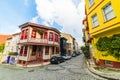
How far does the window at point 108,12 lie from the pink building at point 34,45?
14.3 meters

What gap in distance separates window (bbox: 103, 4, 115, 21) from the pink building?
46.9ft

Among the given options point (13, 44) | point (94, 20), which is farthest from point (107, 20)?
point (13, 44)

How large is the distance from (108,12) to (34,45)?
16.0 m

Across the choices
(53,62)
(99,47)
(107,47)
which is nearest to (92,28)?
(99,47)

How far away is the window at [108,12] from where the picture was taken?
9508mm

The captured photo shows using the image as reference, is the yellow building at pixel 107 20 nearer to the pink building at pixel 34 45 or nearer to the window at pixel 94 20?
the window at pixel 94 20

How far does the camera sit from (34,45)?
70.1ft

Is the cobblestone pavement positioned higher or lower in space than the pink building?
lower

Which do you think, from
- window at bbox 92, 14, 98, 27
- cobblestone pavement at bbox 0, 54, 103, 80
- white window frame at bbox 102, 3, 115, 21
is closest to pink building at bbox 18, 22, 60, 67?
cobblestone pavement at bbox 0, 54, 103, 80

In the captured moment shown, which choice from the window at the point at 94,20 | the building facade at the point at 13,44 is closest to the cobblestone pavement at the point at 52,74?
the window at the point at 94,20

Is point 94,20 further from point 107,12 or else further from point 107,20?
point 107,20

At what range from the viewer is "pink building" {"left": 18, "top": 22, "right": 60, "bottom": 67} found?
19.7 m

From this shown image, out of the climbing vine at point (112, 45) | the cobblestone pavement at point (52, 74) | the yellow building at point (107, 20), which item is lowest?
the cobblestone pavement at point (52, 74)

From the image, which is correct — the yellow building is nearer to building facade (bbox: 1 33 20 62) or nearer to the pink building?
the pink building
